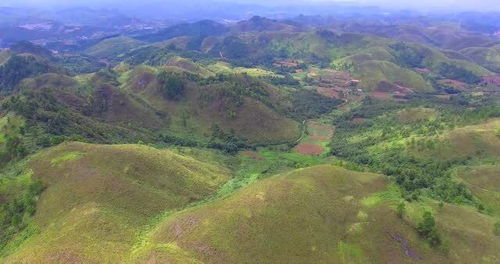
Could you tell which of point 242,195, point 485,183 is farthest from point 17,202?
point 485,183

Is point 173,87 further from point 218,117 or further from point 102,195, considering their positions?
point 102,195

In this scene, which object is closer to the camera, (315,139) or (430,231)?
(430,231)

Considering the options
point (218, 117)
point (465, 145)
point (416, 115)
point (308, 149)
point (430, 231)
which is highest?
point (430, 231)

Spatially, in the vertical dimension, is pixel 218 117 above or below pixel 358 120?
above

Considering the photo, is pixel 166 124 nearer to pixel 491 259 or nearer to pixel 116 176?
pixel 116 176

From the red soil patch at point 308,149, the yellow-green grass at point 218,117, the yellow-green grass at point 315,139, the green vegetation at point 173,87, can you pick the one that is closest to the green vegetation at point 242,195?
the red soil patch at point 308,149

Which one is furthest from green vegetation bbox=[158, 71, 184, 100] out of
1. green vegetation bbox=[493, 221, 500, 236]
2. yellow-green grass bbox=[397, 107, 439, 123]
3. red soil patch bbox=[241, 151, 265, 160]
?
green vegetation bbox=[493, 221, 500, 236]

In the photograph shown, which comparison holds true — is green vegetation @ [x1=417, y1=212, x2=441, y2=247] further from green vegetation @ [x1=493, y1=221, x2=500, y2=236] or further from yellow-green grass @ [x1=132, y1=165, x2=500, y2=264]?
green vegetation @ [x1=493, y1=221, x2=500, y2=236]

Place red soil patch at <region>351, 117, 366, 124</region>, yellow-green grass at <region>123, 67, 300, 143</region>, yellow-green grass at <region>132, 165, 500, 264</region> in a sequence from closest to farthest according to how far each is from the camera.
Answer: yellow-green grass at <region>132, 165, 500, 264</region> → yellow-green grass at <region>123, 67, 300, 143</region> → red soil patch at <region>351, 117, 366, 124</region>
